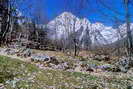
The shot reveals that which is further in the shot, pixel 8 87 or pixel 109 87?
pixel 109 87

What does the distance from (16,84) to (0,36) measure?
87.8ft

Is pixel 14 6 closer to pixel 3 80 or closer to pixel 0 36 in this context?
pixel 0 36

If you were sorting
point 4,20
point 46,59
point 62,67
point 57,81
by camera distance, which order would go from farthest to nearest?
point 4,20 → point 46,59 → point 62,67 → point 57,81

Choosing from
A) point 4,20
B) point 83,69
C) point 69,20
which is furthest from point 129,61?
point 4,20

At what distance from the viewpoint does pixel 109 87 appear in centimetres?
979

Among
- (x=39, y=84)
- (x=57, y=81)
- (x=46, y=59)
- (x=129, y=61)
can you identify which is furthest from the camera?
(x=129, y=61)

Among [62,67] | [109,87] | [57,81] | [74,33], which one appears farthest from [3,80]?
[74,33]

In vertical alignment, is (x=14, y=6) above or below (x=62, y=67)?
above

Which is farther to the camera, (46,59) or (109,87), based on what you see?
(46,59)

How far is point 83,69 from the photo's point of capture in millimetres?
16484

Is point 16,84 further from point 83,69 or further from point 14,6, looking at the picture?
point 14,6

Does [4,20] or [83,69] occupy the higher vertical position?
[4,20]

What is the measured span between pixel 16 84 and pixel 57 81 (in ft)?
7.43

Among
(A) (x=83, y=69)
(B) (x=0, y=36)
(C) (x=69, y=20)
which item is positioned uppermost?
(C) (x=69, y=20)
